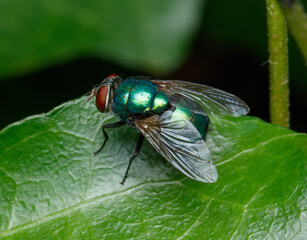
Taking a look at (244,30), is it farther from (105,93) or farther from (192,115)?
(105,93)

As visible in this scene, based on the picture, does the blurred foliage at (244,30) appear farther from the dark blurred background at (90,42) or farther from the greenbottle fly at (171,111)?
the greenbottle fly at (171,111)

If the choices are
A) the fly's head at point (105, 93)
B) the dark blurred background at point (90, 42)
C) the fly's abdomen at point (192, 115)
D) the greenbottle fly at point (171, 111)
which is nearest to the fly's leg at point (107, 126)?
the greenbottle fly at point (171, 111)

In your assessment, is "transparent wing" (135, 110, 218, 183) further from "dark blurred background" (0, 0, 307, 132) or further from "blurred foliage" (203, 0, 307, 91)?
"blurred foliage" (203, 0, 307, 91)

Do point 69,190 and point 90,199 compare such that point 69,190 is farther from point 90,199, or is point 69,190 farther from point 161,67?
point 161,67

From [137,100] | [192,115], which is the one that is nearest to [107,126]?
[137,100]

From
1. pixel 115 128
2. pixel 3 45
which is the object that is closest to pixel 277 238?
pixel 115 128

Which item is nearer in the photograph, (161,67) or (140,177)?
(140,177)
